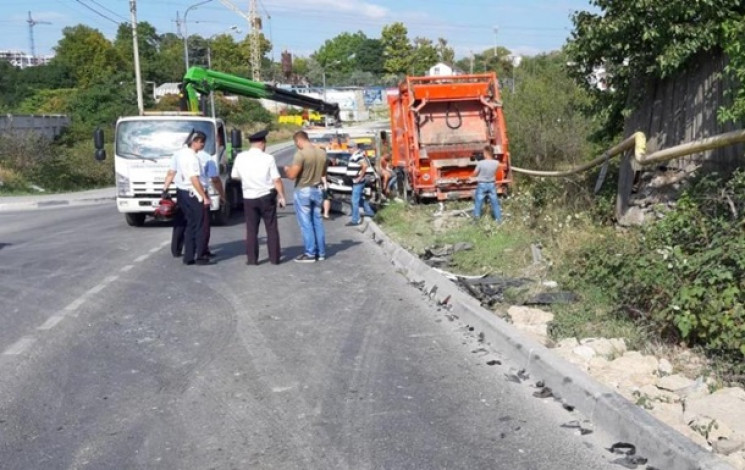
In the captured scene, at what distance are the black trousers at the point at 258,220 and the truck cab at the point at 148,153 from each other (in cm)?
516

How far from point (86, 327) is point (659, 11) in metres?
6.98

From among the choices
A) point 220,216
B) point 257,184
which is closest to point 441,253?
point 257,184

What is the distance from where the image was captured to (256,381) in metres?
6.45

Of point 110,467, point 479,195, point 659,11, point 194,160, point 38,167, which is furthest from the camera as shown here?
point 38,167

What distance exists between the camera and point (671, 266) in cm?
678

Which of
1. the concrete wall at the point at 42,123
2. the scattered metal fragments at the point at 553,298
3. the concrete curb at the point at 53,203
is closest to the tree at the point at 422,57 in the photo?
the concrete wall at the point at 42,123

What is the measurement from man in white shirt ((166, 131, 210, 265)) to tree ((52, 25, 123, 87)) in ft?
289

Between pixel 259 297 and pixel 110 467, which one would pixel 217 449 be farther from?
pixel 259 297

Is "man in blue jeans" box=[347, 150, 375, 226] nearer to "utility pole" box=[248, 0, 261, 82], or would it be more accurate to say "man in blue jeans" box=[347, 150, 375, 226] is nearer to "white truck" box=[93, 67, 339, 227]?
"white truck" box=[93, 67, 339, 227]

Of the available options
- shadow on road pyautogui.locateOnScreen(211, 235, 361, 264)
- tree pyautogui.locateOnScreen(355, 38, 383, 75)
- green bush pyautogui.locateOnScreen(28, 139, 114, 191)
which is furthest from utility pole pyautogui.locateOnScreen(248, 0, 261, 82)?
shadow on road pyautogui.locateOnScreen(211, 235, 361, 264)

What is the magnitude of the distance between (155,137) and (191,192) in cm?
642

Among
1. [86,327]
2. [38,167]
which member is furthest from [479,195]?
[38,167]

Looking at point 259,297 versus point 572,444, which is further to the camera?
point 259,297

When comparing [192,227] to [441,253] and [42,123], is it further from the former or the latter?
[42,123]
